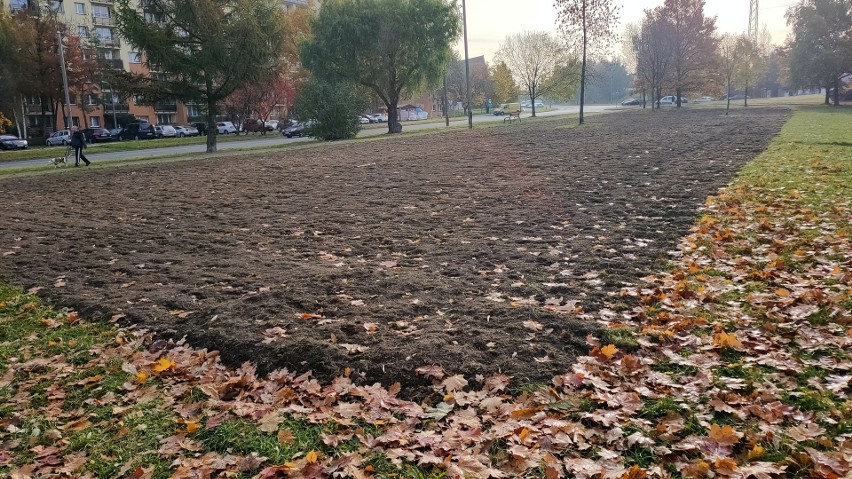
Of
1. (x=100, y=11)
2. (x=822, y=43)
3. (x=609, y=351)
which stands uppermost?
(x=100, y=11)

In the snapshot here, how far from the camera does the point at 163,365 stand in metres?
4.64

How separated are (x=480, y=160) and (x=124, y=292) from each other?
14387 mm

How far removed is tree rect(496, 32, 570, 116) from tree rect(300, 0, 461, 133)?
89.1 ft

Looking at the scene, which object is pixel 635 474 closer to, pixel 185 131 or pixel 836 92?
pixel 185 131

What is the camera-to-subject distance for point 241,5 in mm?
30109

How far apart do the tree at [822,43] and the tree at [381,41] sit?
39.2 m

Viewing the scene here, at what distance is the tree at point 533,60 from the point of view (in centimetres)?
6800

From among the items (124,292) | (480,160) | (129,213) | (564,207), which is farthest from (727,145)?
(124,292)

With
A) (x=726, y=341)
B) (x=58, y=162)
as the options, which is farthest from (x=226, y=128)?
(x=726, y=341)

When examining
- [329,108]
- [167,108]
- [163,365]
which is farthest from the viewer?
[167,108]

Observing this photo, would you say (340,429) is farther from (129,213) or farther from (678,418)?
(129,213)

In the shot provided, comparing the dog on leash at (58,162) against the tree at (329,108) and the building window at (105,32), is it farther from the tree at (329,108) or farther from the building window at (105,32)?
the building window at (105,32)

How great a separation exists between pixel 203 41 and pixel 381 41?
45.9ft

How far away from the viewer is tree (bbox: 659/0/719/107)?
63188 millimetres
